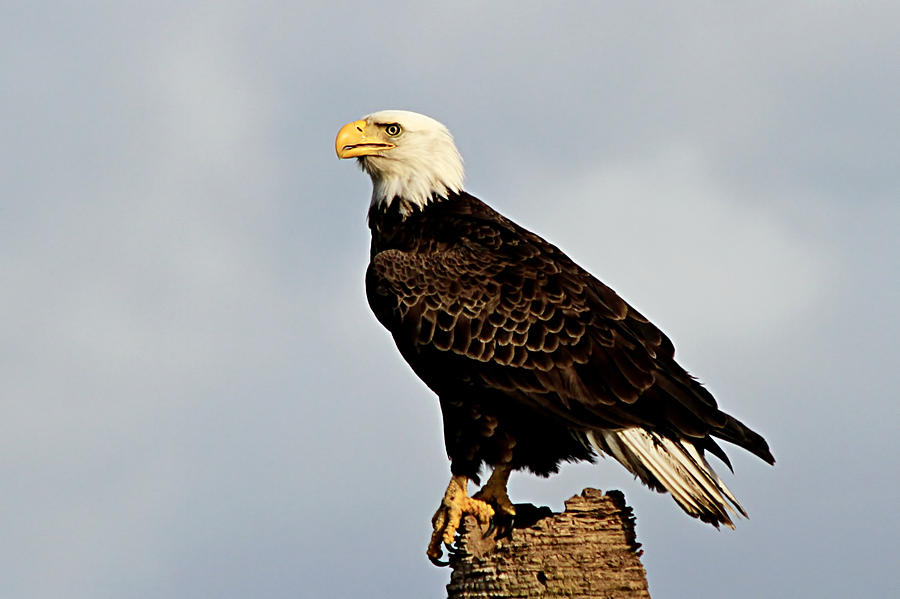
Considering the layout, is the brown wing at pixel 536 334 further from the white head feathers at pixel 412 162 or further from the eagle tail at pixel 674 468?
the white head feathers at pixel 412 162

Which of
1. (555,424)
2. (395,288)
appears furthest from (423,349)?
(555,424)

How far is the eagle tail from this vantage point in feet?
25.3

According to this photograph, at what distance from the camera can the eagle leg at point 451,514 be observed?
847 cm

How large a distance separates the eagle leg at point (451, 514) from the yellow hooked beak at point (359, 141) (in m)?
2.73

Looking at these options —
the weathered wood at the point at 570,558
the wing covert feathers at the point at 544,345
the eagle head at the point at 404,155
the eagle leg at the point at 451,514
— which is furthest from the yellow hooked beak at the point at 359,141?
the weathered wood at the point at 570,558

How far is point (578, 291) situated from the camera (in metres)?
8.77

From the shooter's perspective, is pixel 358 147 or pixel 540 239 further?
pixel 358 147

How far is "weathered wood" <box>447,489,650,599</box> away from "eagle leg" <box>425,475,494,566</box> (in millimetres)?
1197

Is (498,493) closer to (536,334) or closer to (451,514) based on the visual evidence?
(451,514)

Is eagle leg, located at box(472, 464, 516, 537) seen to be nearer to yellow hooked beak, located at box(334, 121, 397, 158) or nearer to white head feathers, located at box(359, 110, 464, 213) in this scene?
white head feathers, located at box(359, 110, 464, 213)

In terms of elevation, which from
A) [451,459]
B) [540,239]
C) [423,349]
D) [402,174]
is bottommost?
[451,459]

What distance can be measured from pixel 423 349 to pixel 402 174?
164 centimetres

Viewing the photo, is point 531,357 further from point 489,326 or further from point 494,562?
point 494,562

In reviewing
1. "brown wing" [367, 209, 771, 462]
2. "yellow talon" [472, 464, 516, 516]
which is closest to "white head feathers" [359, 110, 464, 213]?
"brown wing" [367, 209, 771, 462]
